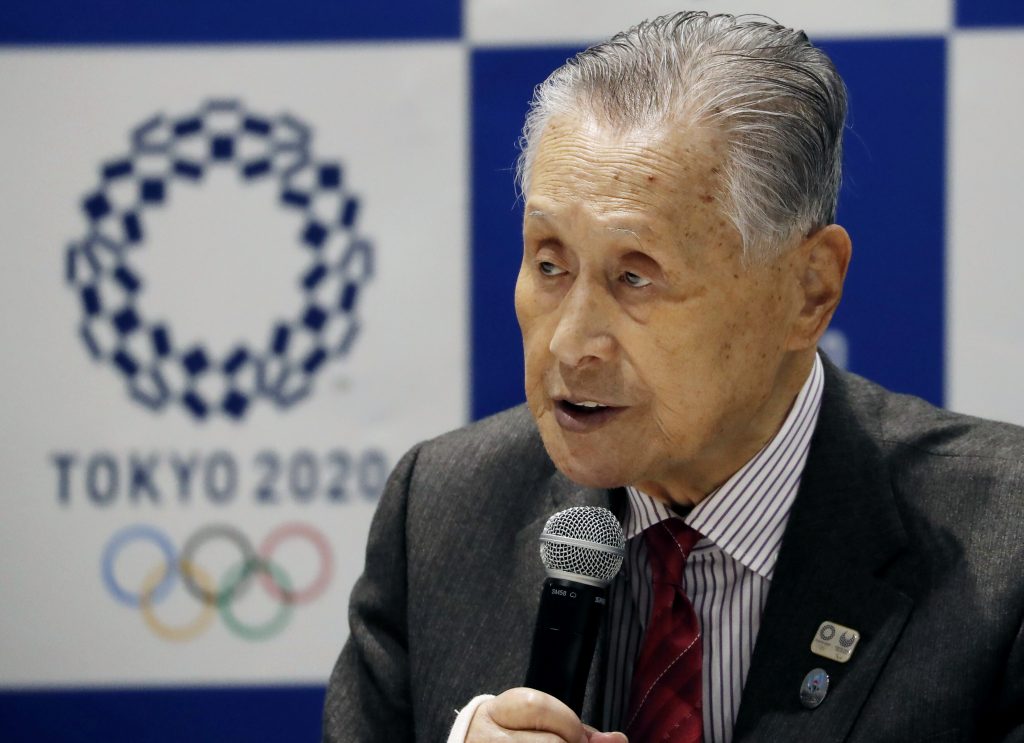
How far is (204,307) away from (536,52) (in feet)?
2.62

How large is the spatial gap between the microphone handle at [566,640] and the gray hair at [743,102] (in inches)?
17.9

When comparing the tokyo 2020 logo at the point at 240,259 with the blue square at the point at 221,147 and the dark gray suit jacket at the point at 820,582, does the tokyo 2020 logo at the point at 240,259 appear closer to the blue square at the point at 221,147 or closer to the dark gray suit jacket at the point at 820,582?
the blue square at the point at 221,147

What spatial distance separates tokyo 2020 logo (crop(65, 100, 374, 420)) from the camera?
2320 millimetres

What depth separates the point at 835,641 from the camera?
4.86 feet

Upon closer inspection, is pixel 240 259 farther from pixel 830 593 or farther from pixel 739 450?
pixel 830 593

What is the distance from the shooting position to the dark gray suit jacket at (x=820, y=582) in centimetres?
143

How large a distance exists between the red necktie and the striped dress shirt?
26mm

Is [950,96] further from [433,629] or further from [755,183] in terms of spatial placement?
[433,629]

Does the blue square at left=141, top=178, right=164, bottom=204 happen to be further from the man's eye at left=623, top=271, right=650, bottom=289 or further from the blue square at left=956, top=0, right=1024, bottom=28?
the blue square at left=956, top=0, right=1024, bottom=28

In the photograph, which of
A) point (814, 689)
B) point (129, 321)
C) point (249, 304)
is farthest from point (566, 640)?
point (129, 321)

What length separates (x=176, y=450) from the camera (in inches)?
91.3

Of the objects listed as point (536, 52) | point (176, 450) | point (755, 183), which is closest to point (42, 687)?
point (176, 450)

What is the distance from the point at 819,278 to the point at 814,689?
508 millimetres

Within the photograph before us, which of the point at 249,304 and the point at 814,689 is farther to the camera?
the point at 249,304
